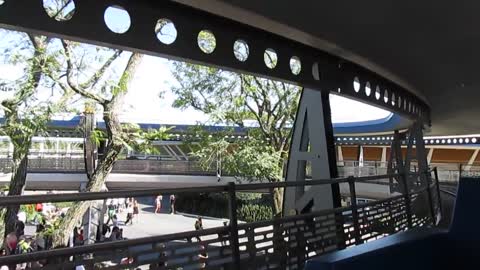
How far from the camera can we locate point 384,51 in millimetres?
7836

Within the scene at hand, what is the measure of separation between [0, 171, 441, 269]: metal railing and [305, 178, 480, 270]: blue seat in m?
1.46

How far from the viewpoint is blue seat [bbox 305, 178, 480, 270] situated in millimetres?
2414

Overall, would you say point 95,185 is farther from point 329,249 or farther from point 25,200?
point 25,200

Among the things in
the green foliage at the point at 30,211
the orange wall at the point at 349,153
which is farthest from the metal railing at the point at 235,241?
the orange wall at the point at 349,153

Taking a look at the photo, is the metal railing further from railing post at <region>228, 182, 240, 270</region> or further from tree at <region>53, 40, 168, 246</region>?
tree at <region>53, 40, 168, 246</region>

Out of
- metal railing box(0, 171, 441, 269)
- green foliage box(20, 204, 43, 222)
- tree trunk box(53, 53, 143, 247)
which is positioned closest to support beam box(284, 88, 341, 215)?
metal railing box(0, 171, 441, 269)

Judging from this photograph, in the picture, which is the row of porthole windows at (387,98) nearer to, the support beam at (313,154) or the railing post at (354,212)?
the support beam at (313,154)

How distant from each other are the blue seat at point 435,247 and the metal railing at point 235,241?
1464mm

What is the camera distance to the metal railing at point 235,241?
299 centimetres

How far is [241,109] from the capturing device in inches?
696

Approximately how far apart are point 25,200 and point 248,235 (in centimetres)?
208

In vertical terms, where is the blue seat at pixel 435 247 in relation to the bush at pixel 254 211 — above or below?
above

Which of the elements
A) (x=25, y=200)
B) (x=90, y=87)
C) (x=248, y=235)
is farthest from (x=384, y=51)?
(x=90, y=87)

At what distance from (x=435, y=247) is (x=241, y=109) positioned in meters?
14.7
